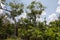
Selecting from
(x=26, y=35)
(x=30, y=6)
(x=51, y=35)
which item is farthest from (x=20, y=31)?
(x=51, y=35)

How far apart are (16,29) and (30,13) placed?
Answer: 386 cm

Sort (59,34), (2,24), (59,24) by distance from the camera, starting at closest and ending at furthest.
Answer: (59,34)
(59,24)
(2,24)

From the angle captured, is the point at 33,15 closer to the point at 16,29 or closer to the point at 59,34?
the point at 16,29

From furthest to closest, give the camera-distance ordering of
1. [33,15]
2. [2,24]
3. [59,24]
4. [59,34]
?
1. [2,24]
2. [33,15]
3. [59,24]
4. [59,34]

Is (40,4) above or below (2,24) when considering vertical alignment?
above

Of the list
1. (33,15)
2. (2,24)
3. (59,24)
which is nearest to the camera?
(59,24)

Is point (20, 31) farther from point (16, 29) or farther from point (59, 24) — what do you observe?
point (59, 24)

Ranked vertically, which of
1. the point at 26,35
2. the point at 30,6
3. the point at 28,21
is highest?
the point at 30,6

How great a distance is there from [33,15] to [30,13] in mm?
608

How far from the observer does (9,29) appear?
38.2 m

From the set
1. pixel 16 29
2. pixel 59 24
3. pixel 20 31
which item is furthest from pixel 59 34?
pixel 16 29

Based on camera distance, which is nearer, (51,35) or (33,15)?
(51,35)

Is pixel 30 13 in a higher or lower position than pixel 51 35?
higher

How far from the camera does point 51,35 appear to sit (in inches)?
1040
